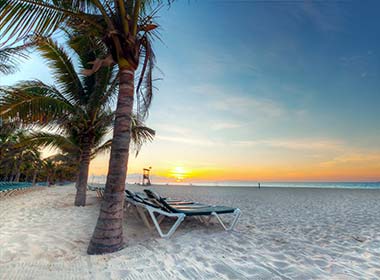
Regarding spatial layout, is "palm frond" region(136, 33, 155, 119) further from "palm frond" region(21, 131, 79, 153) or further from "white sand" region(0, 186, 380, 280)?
"palm frond" region(21, 131, 79, 153)

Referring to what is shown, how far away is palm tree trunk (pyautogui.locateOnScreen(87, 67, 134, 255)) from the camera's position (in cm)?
321

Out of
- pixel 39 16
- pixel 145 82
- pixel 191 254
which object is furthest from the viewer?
pixel 145 82

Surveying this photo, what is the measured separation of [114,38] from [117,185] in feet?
7.87

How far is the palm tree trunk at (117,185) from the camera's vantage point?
10.5ft

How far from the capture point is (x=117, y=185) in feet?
11.1

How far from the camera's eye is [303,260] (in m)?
3.01

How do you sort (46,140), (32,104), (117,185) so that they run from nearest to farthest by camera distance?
1. (117,185)
2. (32,104)
3. (46,140)

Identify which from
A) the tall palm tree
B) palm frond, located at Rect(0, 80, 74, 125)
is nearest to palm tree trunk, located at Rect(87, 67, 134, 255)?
the tall palm tree

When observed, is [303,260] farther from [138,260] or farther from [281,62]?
[281,62]

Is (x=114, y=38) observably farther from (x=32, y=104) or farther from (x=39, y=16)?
(x=32, y=104)

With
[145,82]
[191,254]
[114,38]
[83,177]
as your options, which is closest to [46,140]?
[83,177]

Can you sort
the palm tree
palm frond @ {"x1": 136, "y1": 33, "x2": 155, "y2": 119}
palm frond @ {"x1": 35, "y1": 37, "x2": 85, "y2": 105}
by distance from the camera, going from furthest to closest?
palm frond @ {"x1": 35, "y1": 37, "x2": 85, "y2": 105}, the palm tree, palm frond @ {"x1": 136, "y1": 33, "x2": 155, "y2": 119}

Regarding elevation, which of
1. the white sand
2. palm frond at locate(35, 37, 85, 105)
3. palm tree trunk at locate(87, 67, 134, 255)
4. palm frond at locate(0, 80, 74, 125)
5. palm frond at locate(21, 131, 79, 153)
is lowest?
the white sand

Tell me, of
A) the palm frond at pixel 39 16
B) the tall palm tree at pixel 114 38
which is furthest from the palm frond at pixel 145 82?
the palm frond at pixel 39 16
